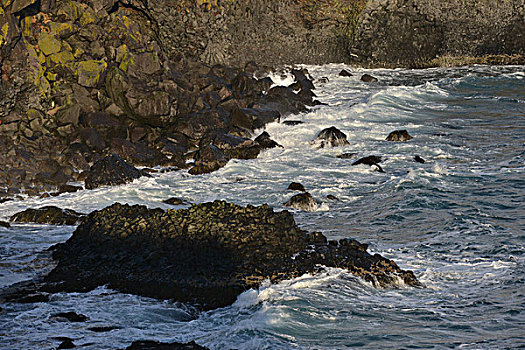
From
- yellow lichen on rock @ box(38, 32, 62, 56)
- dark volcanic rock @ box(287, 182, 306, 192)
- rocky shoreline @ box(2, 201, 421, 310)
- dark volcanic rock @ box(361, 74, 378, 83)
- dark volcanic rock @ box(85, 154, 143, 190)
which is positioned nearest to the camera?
rocky shoreline @ box(2, 201, 421, 310)

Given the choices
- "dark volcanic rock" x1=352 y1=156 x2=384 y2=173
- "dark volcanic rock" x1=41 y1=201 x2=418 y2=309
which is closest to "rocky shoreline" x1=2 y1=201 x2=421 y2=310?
"dark volcanic rock" x1=41 y1=201 x2=418 y2=309

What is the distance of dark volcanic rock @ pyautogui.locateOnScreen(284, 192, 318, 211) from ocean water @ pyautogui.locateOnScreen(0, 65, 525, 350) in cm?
21

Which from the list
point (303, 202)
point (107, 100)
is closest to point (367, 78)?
point (107, 100)

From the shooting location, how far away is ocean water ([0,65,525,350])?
7172 mm

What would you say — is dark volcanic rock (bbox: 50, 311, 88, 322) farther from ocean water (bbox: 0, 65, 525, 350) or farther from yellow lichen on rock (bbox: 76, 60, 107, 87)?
yellow lichen on rock (bbox: 76, 60, 107, 87)

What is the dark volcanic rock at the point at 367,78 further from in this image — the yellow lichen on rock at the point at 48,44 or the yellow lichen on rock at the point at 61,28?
the yellow lichen on rock at the point at 48,44

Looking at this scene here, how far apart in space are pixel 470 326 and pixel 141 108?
1357cm

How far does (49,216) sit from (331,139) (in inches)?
387

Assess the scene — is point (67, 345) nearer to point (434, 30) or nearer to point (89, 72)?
point (89, 72)

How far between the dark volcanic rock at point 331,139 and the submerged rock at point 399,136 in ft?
4.30

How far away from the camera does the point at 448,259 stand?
10.0 m

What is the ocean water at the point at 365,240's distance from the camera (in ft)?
23.5

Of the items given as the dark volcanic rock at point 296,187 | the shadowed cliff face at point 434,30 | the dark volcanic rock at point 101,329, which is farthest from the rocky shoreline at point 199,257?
the shadowed cliff face at point 434,30

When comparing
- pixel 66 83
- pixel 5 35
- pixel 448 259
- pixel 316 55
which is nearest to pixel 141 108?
pixel 66 83
